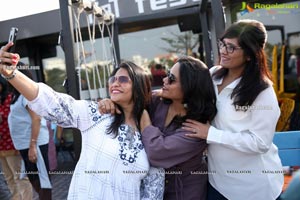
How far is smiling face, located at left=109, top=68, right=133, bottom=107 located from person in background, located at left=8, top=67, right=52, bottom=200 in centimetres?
197

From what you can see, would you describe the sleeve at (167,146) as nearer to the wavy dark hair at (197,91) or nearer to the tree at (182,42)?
the wavy dark hair at (197,91)

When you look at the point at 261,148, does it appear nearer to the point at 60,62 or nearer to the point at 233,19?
the point at 233,19

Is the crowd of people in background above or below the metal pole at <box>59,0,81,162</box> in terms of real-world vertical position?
below

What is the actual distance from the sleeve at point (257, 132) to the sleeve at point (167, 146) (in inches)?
4.3

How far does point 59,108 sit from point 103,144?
0.27 metres

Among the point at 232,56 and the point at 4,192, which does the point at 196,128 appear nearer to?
the point at 232,56

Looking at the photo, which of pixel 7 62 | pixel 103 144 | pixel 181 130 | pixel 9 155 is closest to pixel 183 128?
pixel 181 130

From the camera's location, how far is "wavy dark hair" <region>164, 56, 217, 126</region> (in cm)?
173

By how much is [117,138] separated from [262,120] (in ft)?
2.30

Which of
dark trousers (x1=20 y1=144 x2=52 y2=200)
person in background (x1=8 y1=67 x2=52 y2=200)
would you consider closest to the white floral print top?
person in background (x1=8 y1=67 x2=52 y2=200)

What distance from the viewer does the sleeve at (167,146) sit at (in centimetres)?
164

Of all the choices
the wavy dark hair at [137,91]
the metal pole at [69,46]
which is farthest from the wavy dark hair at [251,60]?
the metal pole at [69,46]

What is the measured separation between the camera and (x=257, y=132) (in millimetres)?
1638

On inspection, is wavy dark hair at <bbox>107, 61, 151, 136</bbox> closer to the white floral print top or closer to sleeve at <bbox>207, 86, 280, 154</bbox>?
the white floral print top
